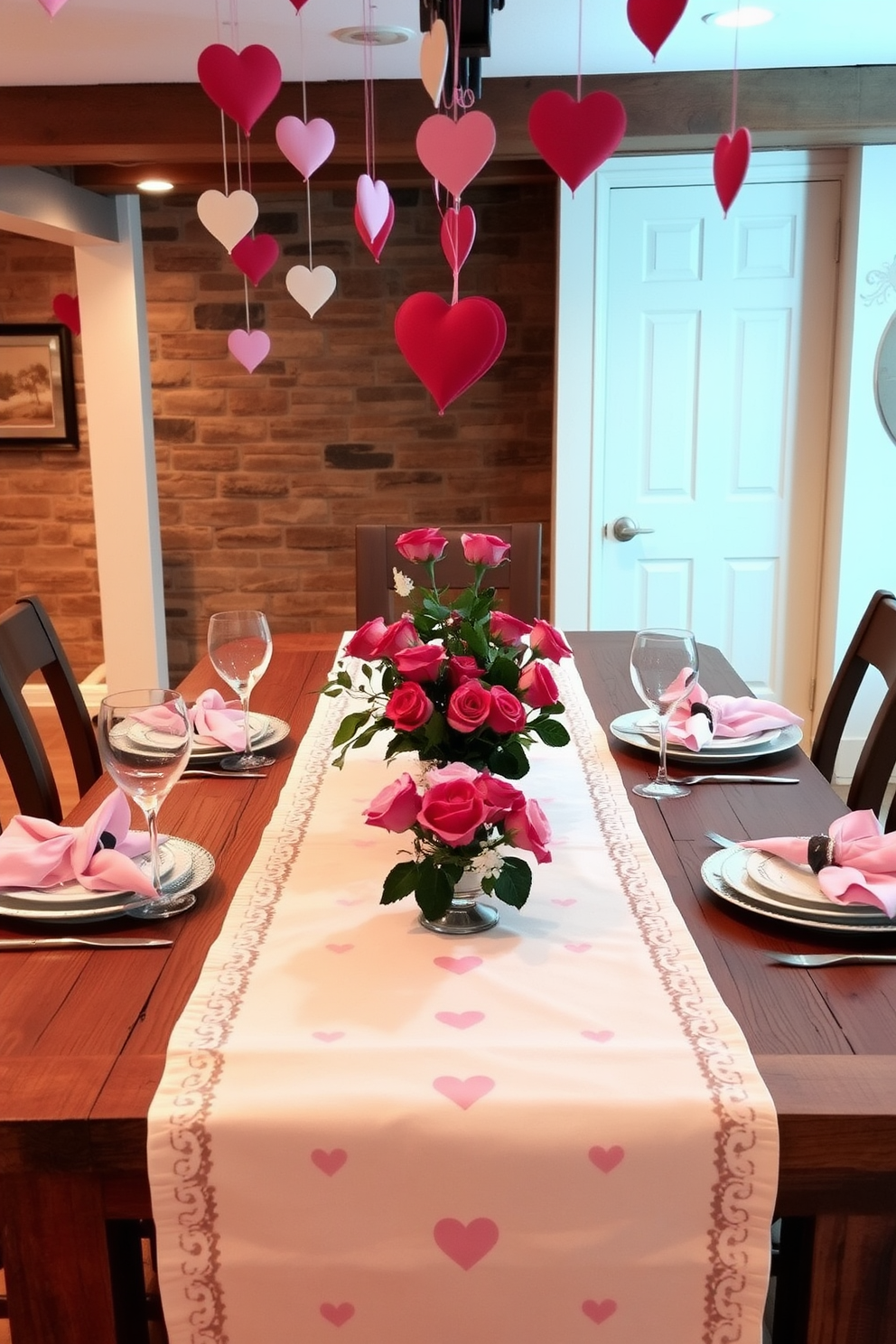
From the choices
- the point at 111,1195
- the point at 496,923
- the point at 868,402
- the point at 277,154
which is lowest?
the point at 111,1195

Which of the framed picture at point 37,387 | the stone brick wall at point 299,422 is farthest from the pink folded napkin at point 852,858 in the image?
the framed picture at point 37,387

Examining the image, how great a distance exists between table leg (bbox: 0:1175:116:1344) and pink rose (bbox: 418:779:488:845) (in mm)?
405

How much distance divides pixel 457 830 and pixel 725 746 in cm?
82

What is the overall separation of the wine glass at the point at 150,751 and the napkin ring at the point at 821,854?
671mm

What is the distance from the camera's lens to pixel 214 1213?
95 centimetres

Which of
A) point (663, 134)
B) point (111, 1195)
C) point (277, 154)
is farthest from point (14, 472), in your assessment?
point (111, 1195)

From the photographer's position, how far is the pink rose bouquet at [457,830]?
43.7 inches

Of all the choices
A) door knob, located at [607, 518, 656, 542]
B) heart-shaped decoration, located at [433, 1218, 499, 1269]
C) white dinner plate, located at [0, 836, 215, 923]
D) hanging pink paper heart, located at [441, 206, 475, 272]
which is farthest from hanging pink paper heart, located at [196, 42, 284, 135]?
door knob, located at [607, 518, 656, 542]

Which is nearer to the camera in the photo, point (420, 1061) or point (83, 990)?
point (420, 1061)

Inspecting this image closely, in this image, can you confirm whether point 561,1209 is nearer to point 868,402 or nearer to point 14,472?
point 868,402

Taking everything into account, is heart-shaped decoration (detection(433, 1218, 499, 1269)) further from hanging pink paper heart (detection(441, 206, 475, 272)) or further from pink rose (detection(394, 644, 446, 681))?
hanging pink paper heart (detection(441, 206, 475, 272))

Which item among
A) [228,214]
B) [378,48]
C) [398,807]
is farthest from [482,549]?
[378,48]

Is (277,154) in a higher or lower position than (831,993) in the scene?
higher

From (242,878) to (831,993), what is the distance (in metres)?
0.65
